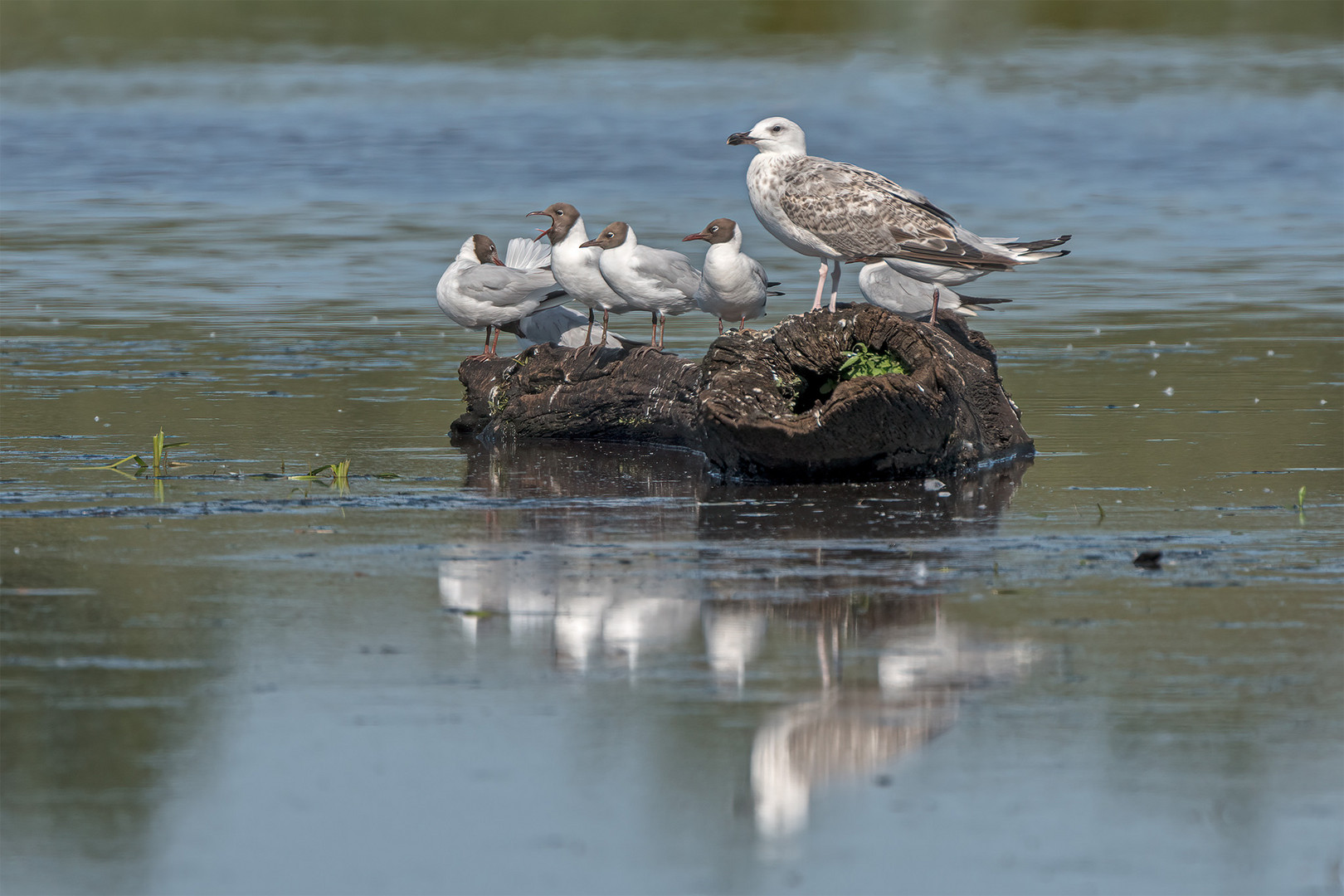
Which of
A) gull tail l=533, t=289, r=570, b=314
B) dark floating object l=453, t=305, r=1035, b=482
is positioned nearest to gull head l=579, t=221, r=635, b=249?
dark floating object l=453, t=305, r=1035, b=482

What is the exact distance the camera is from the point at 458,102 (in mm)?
44781

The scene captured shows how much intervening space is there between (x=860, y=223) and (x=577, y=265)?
1.90 meters

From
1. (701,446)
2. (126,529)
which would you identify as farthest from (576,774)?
(701,446)

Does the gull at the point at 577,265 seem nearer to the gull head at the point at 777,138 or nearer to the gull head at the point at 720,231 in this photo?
the gull head at the point at 720,231

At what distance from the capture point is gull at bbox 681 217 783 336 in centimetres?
1175

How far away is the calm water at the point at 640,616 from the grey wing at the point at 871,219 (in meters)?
1.39

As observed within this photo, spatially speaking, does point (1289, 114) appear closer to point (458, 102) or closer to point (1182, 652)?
point (458, 102)

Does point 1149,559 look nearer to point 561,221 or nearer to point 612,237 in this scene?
point 612,237

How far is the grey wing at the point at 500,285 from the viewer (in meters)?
13.1

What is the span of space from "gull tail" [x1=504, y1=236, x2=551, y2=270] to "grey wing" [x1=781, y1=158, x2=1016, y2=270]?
2.24m

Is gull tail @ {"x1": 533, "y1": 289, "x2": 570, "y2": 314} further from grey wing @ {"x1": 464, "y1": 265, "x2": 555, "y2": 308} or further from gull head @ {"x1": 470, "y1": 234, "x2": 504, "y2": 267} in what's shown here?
gull head @ {"x1": 470, "y1": 234, "x2": 504, "y2": 267}

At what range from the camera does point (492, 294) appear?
518 inches

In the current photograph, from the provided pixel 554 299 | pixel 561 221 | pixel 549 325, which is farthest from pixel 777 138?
pixel 549 325

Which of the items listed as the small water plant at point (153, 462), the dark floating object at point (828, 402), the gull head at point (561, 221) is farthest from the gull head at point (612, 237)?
the small water plant at point (153, 462)
